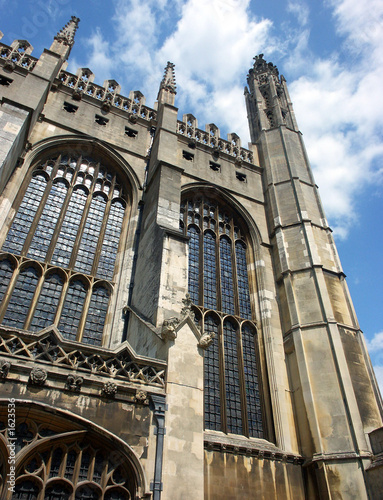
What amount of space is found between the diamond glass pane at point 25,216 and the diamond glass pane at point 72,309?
5.96 ft

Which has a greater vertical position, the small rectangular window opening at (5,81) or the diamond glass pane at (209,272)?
the small rectangular window opening at (5,81)

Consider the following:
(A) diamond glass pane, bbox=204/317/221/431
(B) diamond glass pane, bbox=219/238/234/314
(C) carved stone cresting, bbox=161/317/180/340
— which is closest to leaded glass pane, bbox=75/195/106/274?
(A) diamond glass pane, bbox=204/317/221/431

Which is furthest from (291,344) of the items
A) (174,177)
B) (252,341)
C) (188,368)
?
(174,177)

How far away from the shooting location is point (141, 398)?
703 centimetres

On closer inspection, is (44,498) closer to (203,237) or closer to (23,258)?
(23,258)

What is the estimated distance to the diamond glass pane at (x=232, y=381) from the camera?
35.0ft

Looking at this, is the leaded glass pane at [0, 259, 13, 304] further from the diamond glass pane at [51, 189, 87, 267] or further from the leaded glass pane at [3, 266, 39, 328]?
the diamond glass pane at [51, 189, 87, 267]

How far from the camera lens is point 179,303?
9.37m

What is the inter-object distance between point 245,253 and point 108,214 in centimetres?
521

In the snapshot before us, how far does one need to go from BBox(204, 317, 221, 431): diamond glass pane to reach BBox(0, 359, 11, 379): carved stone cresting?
570cm

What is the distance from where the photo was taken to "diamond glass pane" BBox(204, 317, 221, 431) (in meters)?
10.4

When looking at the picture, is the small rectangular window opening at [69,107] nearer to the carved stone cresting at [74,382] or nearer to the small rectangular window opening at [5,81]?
the small rectangular window opening at [5,81]

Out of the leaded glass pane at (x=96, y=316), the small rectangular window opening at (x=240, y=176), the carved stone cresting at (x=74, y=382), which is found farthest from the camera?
the small rectangular window opening at (x=240, y=176)

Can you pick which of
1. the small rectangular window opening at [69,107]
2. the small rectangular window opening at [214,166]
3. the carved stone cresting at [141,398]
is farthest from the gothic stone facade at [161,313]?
the small rectangular window opening at [214,166]
